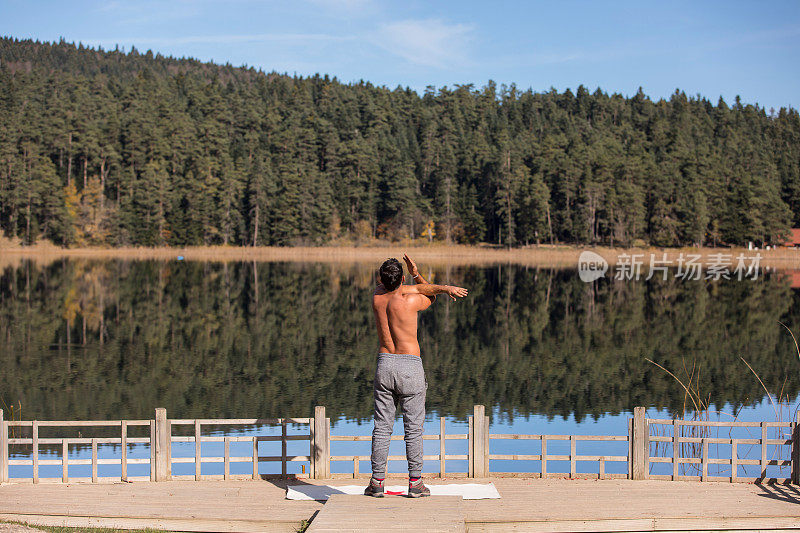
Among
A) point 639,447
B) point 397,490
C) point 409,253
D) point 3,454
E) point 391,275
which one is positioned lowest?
point 397,490

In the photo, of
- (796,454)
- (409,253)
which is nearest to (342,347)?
(796,454)

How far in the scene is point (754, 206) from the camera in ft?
302

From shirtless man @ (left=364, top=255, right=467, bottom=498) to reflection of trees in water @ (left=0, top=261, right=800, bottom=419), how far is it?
9531 mm

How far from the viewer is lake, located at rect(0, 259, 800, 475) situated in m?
18.3

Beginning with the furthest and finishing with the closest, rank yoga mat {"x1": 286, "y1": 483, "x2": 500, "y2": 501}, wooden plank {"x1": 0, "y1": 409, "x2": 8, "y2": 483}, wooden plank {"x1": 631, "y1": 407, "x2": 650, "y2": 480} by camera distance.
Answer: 1. wooden plank {"x1": 631, "y1": 407, "x2": 650, "y2": 480}
2. wooden plank {"x1": 0, "y1": 409, "x2": 8, "y2": 483}
3. yoga mat {"x1": 286, "y1": 483, "x2": 500, "y2": 501}

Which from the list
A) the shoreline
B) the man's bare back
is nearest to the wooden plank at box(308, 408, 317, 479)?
the man's bare back

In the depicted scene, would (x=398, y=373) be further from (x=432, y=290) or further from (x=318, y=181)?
(x=318, y=181)

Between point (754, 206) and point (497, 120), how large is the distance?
2562 inches

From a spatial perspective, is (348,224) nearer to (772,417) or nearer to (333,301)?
(333,301)

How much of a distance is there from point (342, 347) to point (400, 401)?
1959 cm

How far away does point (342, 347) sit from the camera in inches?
1075

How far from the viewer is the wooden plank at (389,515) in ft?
22.5

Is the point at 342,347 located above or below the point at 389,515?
below

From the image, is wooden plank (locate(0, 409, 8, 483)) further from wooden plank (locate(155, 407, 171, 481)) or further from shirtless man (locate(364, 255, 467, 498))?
shirtless man (locate(364, 255, 467, 498))
